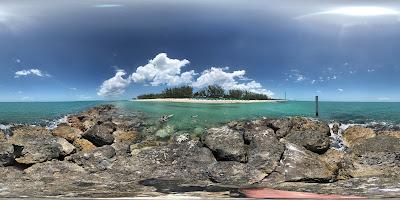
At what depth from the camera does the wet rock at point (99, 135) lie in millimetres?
7090

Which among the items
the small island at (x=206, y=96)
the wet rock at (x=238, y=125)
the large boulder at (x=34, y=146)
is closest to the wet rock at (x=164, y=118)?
the small island at (x=206, y=96)

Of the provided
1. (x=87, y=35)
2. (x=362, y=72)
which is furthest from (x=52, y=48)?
(x=362, y=72)

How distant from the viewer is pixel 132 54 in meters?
6.43

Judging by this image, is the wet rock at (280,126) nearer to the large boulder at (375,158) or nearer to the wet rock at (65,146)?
the large boulder at (375,158)

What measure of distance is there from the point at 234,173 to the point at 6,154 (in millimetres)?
2531

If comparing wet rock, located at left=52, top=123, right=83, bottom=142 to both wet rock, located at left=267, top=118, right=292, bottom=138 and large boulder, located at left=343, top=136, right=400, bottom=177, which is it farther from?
large boulder, located at left=343, top=136, right=400, bottom=177

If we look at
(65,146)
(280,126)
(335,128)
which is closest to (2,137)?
(65,146)

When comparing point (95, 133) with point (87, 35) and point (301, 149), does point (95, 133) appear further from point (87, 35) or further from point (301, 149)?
point (301, 149)

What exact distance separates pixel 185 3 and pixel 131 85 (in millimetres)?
990

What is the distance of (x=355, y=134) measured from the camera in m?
7.12

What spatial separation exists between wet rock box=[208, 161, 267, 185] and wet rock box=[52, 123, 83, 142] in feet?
4.96

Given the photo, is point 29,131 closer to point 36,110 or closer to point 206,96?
point 36,110

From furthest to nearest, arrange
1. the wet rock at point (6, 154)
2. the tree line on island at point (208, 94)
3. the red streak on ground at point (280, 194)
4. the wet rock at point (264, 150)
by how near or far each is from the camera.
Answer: the wet rock at point (6, 154)
the wet rock at point (264, 150)
the tree line on island at point (208, 94)
the red streak on ground at point (280, 194)

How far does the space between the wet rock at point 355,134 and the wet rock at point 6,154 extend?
12.1 ft
